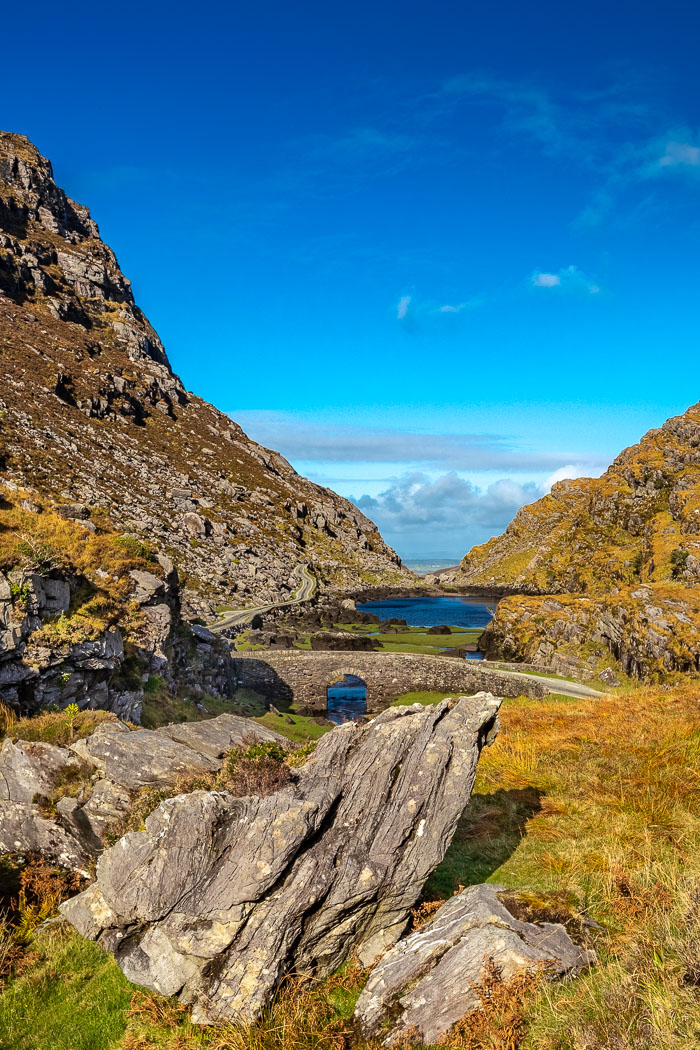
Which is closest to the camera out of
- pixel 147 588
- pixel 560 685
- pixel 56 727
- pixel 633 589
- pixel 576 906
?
pixel 576 906

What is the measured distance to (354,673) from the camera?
61500 mm

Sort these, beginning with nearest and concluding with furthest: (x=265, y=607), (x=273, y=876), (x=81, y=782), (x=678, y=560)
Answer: (x=273, y=876) < (x=81, y=782) < (x=678, y=560) < (x=265, y=607)

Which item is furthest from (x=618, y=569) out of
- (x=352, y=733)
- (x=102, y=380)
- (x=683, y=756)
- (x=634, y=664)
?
(x=102, y=380)

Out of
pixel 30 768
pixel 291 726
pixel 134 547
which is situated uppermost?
pixel 134 547

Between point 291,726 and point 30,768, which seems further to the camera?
point 291,726

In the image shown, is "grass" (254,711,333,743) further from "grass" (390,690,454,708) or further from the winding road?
the winding road

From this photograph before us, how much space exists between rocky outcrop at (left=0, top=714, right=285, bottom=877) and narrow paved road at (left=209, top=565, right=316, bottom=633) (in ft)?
206

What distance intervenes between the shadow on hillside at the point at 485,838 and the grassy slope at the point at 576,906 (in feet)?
0.14

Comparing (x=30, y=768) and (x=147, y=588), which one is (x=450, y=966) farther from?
(x=147, y=588)

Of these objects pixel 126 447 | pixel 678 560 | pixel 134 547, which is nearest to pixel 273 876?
pixel 134 547

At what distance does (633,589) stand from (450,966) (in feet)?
178

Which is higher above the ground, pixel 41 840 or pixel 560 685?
pixel 41 840

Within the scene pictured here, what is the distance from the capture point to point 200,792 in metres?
9.67

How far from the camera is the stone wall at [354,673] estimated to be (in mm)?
53062
